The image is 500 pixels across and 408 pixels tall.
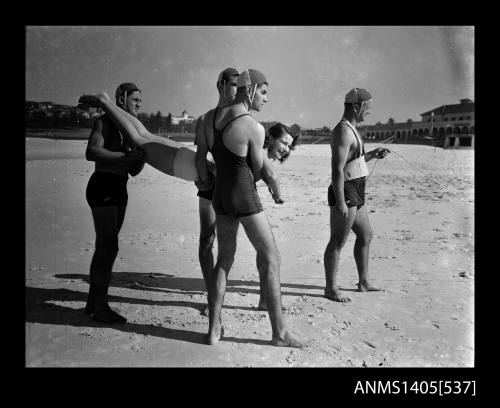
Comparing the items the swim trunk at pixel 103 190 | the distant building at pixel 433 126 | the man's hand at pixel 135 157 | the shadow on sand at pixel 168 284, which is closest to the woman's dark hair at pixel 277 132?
the man's hand at pixel 135 157

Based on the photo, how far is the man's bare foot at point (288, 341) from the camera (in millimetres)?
3604

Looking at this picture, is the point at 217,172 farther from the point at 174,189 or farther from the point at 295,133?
the point at 174,189

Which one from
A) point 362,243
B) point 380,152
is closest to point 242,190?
point 362,243

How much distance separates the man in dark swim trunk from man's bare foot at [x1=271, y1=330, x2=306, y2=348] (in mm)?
1505

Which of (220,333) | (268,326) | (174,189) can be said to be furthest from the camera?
(174,189)

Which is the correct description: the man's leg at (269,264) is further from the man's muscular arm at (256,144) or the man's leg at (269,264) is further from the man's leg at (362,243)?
the man's leg at (362,243)

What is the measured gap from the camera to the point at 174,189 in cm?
1186

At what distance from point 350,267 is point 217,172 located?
3.31m

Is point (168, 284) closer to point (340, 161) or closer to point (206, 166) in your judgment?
point (206, 166)

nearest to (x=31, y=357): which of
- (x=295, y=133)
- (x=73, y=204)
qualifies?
(x=295, y=133)

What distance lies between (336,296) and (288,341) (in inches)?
51.4

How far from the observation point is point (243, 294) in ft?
16.4

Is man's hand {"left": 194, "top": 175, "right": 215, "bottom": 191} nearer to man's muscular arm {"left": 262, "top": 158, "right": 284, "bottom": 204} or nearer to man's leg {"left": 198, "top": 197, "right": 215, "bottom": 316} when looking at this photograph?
man's leg {"left": 198, "top": 197, "right": 215, "bottom": 316}

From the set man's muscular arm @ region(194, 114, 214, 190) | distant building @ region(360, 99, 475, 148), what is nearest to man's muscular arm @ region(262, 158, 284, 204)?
→ man's muscular arm @ region(194, 114, 214, 190)
